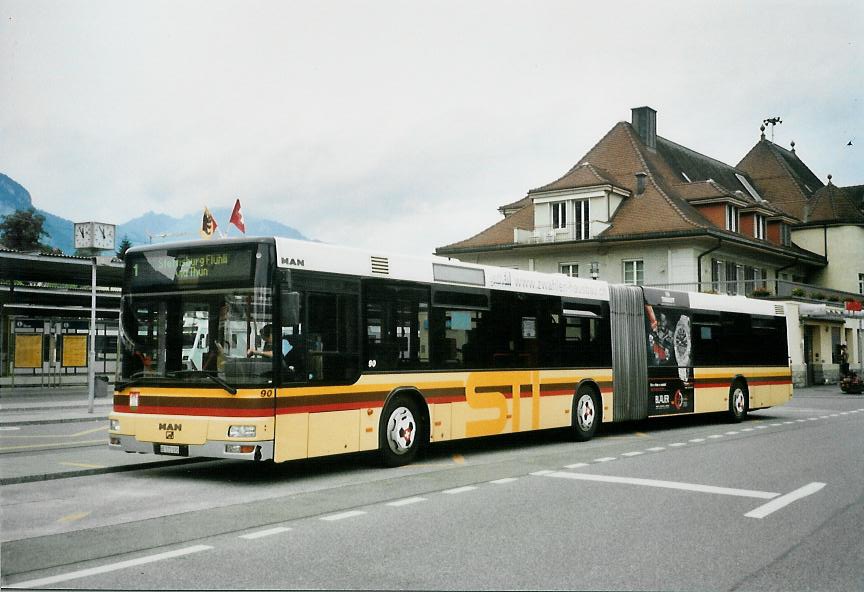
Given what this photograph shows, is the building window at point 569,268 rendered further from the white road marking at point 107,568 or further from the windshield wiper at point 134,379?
the white road marking at point 107,568

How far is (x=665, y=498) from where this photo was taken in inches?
404

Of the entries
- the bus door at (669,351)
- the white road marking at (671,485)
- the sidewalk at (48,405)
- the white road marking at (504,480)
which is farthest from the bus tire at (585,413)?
the sidewalk at (48,405)

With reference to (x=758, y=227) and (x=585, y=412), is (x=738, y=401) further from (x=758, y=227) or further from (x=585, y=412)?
(x=758, y=227)

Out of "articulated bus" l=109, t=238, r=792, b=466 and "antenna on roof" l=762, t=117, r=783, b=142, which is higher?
"antenna on roof" l=762, t=117, r=783, b=142

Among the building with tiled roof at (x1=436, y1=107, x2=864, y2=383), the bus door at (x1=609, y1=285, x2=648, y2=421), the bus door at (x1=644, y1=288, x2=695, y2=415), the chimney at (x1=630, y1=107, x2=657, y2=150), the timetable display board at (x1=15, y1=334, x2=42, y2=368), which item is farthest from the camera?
the chimney at (x1=630, y1=107, x2=657, y2=150)

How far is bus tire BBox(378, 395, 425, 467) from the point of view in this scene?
42.0ft

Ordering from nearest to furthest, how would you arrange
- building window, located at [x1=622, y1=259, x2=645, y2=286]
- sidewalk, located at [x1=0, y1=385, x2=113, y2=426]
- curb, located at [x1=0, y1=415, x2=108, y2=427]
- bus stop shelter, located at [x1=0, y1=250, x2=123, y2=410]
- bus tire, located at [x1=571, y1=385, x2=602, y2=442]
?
bus tire, located at [x1=571, y1=385, x2=602, y2=442] < curb, located at [x1=0, y1=415, x2=108, y2=427] < sidewalk, located at [x1=0, y1=385, x2=113, y2=426] < bus stop shelter, located at [x1=0, y1=250, x2=123, y2=410] < building window, located at [x1=622, y1=259, x2=645, y2=286]

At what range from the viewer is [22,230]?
90.9 metres

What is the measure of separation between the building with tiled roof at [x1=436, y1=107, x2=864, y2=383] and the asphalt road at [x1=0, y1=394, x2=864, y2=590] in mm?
36358

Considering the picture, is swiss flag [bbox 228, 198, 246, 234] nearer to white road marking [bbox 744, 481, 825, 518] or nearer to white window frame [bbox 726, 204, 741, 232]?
white road marking [bbox 744, 481, 825, 518]

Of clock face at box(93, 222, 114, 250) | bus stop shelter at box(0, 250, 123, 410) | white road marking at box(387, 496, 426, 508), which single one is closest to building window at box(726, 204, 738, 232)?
bus stop shelter at box(0, 250, 123, 410)

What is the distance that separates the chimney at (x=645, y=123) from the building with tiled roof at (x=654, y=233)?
2.4 inches

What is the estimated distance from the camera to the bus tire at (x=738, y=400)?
73.7ft

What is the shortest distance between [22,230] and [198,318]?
87844 millimetres
